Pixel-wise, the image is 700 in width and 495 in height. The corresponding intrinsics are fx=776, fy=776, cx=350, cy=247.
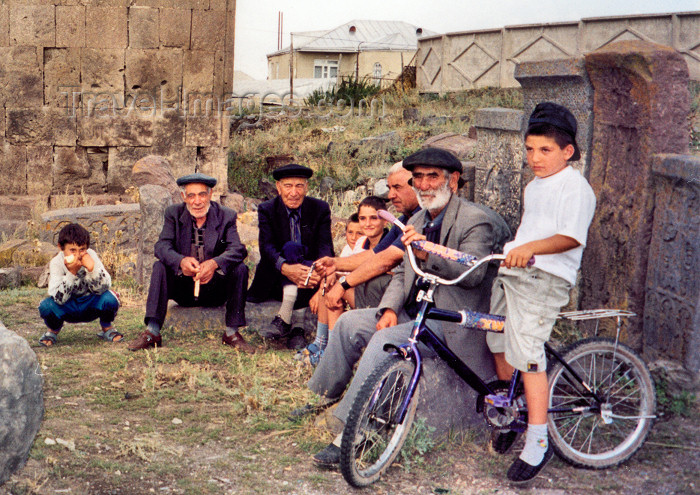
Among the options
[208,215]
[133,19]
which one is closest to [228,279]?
[208,215]

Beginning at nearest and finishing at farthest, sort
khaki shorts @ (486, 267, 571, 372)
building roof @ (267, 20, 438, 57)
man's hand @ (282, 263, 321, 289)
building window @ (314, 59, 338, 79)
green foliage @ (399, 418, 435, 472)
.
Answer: khaki shorts @ (486, 267, 571, 372) → green foliage @ (399, 418, 435, 472) → man's hand @ (282, 263, 321, 289) → building roof @ (267, 20, 438, 57) → building window @ (314, 59, 338, 79)

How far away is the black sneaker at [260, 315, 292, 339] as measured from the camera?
6.05 m

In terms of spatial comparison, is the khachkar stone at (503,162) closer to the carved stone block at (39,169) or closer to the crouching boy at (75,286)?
the crouching boy at (75,286)

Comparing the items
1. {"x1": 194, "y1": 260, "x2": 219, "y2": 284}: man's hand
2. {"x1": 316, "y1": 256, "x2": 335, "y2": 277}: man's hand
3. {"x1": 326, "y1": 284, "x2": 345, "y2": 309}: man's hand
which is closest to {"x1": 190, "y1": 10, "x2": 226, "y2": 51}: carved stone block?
{"x1": 194, "y1": 260, "x2": 219, "y2": 284}: man's hand

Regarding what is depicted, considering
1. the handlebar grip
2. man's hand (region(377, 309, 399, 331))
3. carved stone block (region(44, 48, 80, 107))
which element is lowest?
man's hand (region(377, 309, 399, 331))

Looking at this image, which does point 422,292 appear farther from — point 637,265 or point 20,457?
point 20,457

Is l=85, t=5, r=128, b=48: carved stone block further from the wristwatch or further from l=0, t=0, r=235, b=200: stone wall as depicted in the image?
the wristwatch

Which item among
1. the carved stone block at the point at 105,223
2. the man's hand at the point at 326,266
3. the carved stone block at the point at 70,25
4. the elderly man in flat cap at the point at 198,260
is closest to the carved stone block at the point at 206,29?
the carved stone block at the point at 70,25

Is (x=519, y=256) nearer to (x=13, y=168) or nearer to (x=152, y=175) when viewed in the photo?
(x=152, y=175)

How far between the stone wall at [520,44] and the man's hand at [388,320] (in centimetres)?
1411

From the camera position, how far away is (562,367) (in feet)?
12.7

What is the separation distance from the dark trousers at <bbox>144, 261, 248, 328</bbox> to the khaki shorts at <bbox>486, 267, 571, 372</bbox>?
2746mm

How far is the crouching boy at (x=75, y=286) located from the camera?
5820mm

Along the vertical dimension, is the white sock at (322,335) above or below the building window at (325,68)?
below
